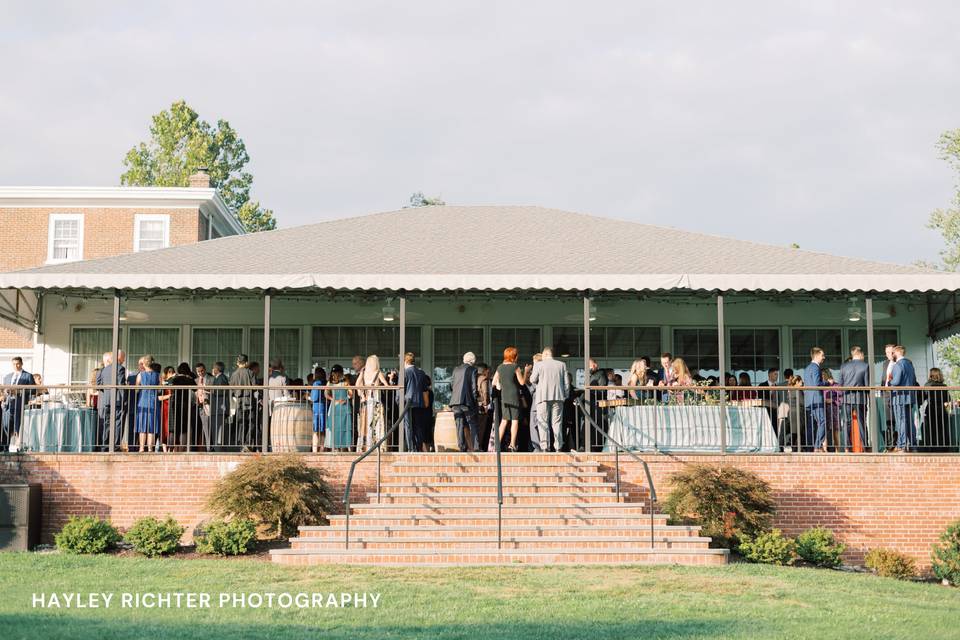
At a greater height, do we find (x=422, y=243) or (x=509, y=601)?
(x=422, y=243)

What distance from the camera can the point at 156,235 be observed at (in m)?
30.1

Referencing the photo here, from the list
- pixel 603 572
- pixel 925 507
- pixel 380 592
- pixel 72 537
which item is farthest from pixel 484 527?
pixel 925 507

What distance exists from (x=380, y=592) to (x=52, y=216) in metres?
21.7

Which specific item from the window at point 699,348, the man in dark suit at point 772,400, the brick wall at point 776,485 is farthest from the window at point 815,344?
the brick wall at point 776,485

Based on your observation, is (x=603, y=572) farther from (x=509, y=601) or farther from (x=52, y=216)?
(x=52, y=216)

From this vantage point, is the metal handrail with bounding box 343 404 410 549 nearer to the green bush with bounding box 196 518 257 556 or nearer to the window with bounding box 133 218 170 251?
the green bush with bounding box 196 518 257 556

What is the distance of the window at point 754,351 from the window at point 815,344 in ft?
1.12

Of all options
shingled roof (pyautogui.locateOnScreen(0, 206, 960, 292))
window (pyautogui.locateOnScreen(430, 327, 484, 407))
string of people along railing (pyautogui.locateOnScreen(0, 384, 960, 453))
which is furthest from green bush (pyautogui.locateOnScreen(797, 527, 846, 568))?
window (pyautogui.locateOnScreen(430, 327, 484, 407))

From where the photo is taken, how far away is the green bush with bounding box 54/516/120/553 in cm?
1520

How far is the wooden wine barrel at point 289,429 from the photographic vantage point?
17.3m

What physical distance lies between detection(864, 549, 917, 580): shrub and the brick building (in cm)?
1958

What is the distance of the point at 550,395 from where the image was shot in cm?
1686

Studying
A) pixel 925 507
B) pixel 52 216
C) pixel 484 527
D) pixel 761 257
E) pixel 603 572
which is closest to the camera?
pixel 603 572

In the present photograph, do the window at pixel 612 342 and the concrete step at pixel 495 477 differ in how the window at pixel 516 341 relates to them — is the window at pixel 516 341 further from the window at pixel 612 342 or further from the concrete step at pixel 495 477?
the concrete step at pixel 495 477
